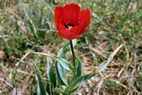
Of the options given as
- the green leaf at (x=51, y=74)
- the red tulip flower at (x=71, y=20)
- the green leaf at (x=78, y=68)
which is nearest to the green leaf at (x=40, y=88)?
the green leaf at (x=51, y=74)

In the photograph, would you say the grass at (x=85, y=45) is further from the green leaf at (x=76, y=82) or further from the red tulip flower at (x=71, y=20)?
the red tulip flower at (x=71, y=20)

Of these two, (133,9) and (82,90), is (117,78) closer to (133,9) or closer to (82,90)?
(82,90)

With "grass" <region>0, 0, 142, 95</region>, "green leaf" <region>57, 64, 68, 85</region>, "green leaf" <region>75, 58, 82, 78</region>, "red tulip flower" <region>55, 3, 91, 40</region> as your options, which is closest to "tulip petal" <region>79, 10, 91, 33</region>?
"red tulip flower" <region>55, 3, 91, 40</region>

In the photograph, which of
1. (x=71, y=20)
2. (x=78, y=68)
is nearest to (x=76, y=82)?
(x=78, y=68)

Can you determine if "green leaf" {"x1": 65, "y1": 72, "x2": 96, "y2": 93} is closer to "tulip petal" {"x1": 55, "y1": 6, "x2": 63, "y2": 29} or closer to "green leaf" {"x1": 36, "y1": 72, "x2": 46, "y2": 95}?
"green leaf" {"x1": 36, "y1": 72, "x2": 46, "y2": 95}

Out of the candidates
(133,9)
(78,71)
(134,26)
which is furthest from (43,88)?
(133,9)

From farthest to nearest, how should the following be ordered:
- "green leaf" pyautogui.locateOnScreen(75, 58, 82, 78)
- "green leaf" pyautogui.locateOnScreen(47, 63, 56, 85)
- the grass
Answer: the grass, "green leaf" pyautogui.locateOnScreen(47, 63, 56, 85), "green leaf" pyautogui.locateOnScreen(75, 58, 82, 78)

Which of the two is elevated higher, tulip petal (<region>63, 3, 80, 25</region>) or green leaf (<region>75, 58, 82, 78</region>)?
tulip petal (<region>63, 3, 80, 25</region>)
